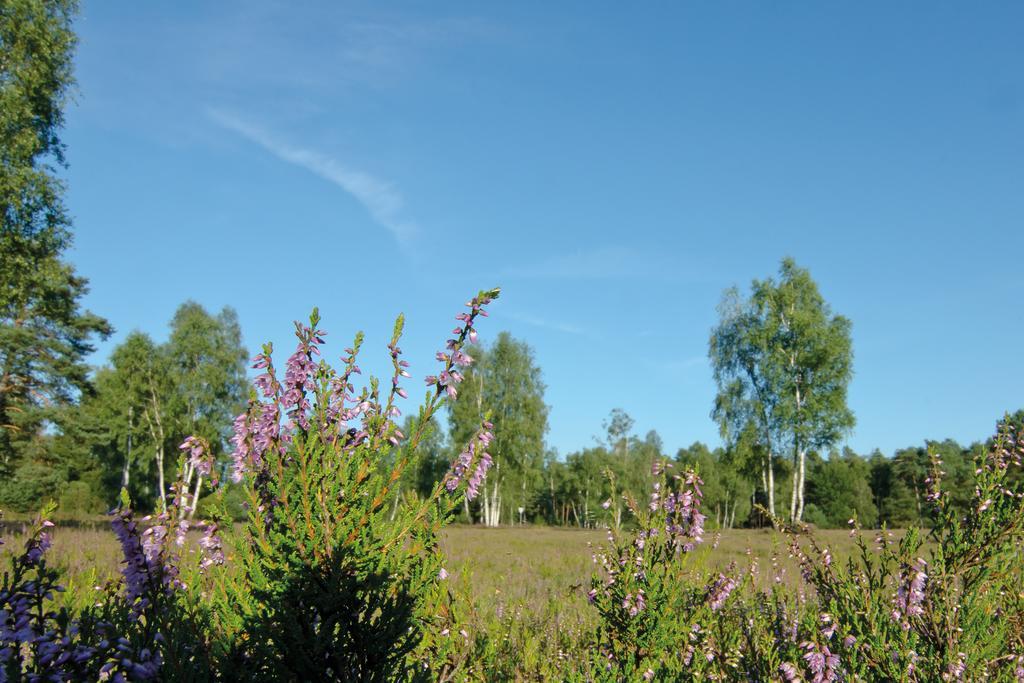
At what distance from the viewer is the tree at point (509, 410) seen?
46875 mm

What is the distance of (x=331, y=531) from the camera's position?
2559 mm

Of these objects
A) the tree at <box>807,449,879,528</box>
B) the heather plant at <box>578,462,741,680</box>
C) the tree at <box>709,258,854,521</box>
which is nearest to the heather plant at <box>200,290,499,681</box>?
the heather plant at <box>578,462,741,680</box>

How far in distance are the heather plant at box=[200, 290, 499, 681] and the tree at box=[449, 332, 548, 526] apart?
43295 mm

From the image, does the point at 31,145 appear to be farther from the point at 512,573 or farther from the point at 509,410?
the point at 509,410

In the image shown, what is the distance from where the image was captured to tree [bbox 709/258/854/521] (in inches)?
1348

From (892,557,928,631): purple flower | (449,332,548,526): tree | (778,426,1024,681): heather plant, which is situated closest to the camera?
(778,426,1024,681): heather plant

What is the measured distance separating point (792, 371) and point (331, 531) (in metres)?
36.9

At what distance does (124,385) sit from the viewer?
136 feet

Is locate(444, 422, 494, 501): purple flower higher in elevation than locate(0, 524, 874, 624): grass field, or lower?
higher

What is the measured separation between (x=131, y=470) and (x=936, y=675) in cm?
5707

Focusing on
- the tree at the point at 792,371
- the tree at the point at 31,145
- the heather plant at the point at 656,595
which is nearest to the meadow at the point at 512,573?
the heather plant at the point at 656,595

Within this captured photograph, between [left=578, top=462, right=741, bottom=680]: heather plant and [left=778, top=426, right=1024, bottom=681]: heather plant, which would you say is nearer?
[left=578, top=462, right=741, bottom=680]: heather plant

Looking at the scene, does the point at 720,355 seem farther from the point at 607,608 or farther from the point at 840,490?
the point at 840,490

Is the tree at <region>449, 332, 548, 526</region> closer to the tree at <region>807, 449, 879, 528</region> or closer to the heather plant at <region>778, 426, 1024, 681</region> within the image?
the tree at <region>807, 449, 879, 528</region>
